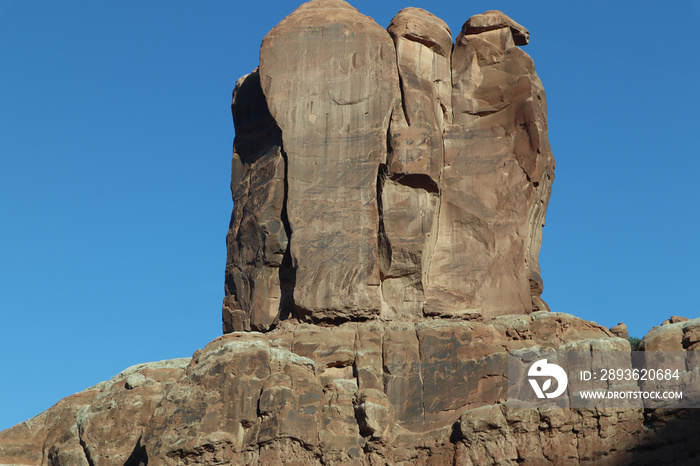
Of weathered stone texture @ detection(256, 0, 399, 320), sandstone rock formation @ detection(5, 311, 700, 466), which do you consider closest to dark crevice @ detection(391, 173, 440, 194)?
weathered stone texture @ detection(256, 0, 399, 320)

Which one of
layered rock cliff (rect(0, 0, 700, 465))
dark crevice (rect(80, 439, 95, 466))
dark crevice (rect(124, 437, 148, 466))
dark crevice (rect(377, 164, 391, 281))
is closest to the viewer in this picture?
layered rock cliff (rect(0, 0, 700, 465))

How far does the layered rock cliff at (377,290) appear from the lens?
152 ft

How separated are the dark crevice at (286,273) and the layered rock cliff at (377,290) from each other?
79 mm

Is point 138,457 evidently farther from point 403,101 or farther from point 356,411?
point 403,101

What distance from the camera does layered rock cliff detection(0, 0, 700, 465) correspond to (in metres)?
46.3

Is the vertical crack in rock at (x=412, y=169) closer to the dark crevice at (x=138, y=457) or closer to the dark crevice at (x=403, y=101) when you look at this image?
the dark crevice at (x=403, y=101)

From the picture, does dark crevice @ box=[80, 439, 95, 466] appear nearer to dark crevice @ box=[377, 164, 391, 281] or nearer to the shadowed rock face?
the shadowed rock face

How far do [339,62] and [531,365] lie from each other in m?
13.7

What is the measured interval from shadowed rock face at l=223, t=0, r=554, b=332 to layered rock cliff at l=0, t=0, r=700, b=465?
7cm

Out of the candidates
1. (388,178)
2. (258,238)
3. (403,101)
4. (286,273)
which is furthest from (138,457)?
(403,101)

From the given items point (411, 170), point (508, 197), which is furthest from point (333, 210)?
point (508, 197)

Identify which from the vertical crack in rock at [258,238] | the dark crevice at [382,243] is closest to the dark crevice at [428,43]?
the dark crevice at [382,243]

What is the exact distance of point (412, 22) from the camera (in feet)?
185

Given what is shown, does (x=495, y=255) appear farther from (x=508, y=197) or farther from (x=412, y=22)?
(x=412, y=22)
